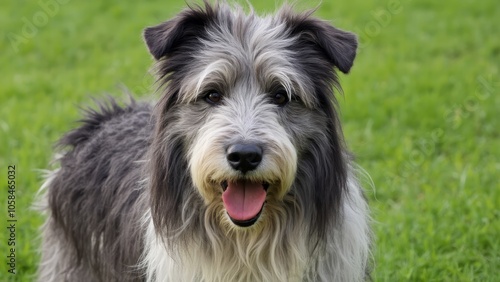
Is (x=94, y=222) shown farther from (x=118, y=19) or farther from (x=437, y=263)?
(x=118, y=19)

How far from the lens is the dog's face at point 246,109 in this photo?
13.1 feet

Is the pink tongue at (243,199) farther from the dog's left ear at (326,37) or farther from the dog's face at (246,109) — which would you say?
the dog's left ear at (326,37)

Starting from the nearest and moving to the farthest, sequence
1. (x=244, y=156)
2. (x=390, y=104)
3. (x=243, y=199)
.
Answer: (x=244, y=156), (x=243, y=199), (x=390, y=104)

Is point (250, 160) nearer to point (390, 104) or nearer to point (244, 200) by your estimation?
point (244, 200)

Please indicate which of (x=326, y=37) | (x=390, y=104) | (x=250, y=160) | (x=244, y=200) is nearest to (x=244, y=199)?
(x=244, y=200)

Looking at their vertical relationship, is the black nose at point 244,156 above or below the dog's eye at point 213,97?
below

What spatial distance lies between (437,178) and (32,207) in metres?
3.69

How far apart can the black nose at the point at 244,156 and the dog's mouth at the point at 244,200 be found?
232 mm

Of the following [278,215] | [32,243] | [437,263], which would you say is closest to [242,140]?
[278,215]

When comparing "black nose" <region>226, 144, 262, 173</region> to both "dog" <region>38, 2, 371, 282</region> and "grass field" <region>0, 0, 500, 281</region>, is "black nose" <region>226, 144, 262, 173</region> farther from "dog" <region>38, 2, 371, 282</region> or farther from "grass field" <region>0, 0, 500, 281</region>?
"grass field" <region>0, 0, 500, 281</region>

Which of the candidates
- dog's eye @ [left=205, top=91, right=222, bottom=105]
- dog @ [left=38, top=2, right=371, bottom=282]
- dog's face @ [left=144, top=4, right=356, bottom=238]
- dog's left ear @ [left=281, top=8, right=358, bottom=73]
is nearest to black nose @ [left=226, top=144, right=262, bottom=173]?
dog @ [left=38, top=2, right=371, bottom=282]

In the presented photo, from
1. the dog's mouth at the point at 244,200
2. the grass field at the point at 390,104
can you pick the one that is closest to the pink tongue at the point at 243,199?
the dog's mouth at the point at 244,200

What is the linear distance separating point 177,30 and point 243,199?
39.6 inches

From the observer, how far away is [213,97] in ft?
13.5
